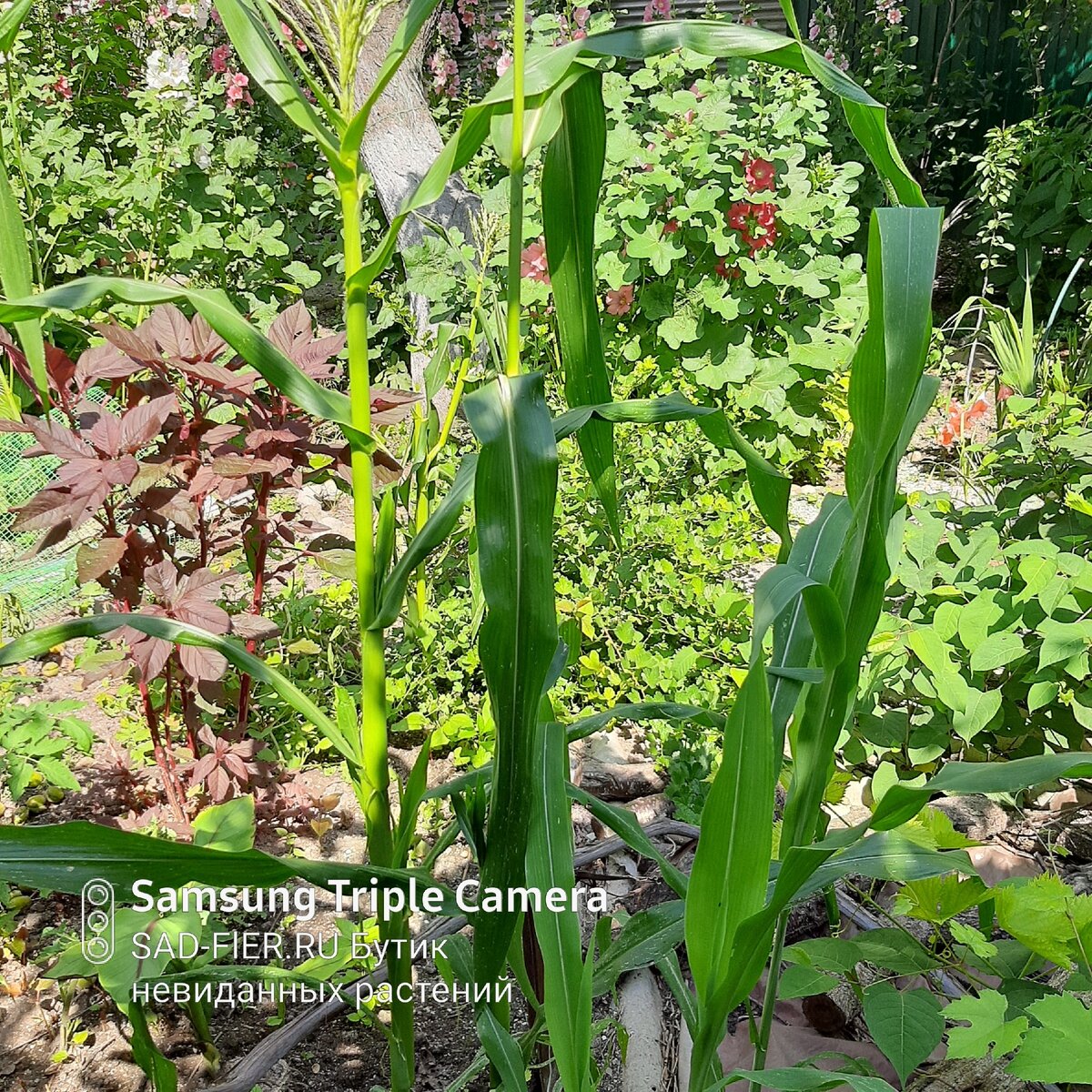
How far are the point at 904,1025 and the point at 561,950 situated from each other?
0.40m

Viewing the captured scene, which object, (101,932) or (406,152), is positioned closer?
(101,932)

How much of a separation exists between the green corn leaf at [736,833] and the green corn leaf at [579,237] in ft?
1.10

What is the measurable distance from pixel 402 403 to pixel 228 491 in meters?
0.31

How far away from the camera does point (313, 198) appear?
15.5ft

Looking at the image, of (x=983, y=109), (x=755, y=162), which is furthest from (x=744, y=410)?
(x=983, y=109)

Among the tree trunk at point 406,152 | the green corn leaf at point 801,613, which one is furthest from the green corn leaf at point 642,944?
the tree trunk at point 406,152

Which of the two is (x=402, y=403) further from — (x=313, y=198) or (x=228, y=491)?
(x=313, y=198)

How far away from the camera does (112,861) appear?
0.77m

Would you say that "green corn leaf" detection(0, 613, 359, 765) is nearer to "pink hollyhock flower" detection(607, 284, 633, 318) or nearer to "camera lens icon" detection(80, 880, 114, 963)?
"camera lens icon" detection(80, 880, 114, 963)

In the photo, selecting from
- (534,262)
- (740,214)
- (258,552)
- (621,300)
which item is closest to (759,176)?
(740,214)

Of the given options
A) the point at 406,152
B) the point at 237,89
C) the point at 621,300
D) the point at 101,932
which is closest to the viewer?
the point at 101,932

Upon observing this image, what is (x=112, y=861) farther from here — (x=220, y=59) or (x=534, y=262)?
(x=220, y=59)

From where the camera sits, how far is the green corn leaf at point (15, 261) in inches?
36.4

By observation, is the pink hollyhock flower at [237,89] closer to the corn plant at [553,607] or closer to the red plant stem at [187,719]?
the red plant stem at [187,719]
